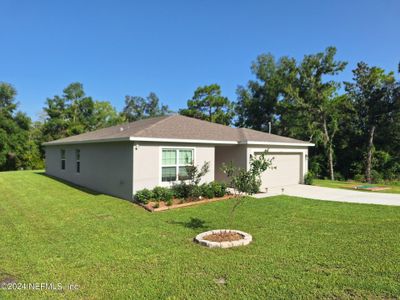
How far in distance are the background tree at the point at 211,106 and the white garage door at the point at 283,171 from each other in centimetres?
2131

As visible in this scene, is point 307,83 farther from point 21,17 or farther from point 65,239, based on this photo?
point 65,239

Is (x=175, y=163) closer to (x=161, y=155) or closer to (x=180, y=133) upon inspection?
(x=161, y=155)

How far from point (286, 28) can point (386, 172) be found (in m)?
16.1

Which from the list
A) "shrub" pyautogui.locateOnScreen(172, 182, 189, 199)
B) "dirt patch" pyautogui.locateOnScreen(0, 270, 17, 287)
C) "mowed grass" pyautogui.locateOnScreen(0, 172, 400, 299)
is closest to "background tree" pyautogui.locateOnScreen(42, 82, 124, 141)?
"shrub" pyautogui.locateOnScreen(172, 182, 189, 199)

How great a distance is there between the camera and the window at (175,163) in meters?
11.6

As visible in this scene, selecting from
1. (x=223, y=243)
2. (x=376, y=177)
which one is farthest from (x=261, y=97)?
(x=223, y=243)

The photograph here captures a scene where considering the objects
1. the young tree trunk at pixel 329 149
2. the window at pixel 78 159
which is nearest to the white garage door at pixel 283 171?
the young tree trunk at pixel 329 149

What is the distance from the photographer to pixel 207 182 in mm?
12953

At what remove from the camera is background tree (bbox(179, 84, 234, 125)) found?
124ft

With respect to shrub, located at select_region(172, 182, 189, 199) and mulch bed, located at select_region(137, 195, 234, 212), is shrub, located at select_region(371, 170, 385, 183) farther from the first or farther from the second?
shrub, located at select_region(172, 182, 189, 199)

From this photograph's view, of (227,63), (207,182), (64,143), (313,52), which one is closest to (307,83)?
(313,52)

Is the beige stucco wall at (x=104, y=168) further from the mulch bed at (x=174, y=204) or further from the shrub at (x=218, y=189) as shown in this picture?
the shrub at (x=218, y=189)

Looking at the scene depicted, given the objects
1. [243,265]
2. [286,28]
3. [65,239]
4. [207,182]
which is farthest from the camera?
[286,28]

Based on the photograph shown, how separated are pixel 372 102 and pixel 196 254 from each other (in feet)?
83.6
